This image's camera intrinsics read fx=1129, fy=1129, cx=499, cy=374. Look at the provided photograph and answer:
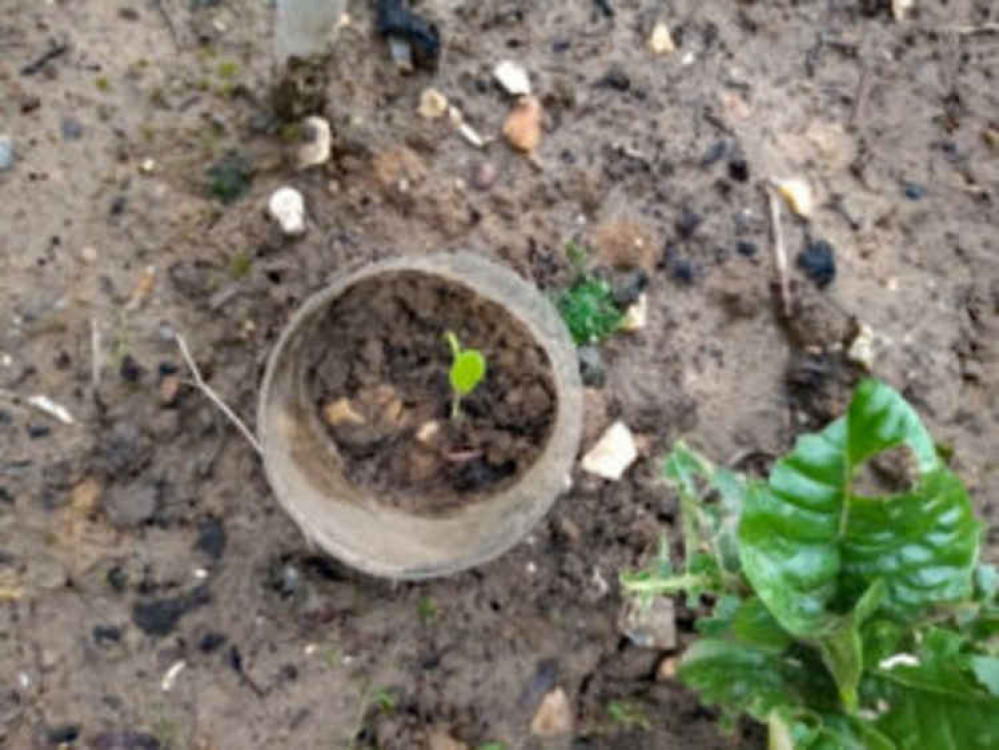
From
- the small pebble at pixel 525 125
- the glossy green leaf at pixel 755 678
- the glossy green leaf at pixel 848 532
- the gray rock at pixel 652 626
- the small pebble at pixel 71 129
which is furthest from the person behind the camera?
the small pebble at pixel 525 125

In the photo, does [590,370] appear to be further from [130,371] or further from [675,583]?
[130,371]

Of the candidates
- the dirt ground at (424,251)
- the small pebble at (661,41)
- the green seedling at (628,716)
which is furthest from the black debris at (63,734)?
the small pebble at (661,41)

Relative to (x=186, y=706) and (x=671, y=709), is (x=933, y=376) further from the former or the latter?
(x=186, y=706)

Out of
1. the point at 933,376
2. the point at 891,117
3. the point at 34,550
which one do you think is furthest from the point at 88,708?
the point at 891,117

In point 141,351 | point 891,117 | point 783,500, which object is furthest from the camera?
point 891,117

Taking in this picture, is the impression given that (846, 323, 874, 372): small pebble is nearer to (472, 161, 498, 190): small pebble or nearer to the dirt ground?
the dirt ground

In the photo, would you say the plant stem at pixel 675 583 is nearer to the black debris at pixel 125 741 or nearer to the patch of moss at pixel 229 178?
the black debris at pixel 125 741
